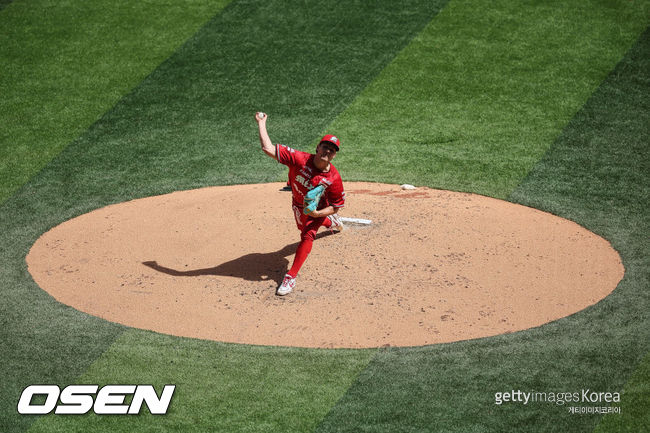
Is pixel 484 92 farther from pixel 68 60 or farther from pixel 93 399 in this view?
pixel 93 399

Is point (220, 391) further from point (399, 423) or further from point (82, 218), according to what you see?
point (82, 218)

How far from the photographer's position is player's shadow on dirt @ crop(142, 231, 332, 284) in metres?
7.93

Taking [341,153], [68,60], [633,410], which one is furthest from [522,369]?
[68,60]

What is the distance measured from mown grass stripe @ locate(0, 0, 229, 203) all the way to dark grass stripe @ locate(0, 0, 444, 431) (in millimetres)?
314

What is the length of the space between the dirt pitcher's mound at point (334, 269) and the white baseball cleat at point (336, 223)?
14cm

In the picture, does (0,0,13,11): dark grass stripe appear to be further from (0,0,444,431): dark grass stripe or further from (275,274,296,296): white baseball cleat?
(275,274,296,296): white baseball cleat

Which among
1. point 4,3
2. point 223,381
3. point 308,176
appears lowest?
point 223,381

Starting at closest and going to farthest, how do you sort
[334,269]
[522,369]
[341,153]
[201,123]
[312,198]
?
[522,369] < [312,198] < [334,269] < [341,153] < [201,123]

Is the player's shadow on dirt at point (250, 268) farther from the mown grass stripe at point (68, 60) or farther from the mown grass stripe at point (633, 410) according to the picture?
the mown grass stripe at point (68, 60)

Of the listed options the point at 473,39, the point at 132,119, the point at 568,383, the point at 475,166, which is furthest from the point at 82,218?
the point at 473,39

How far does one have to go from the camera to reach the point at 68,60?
13.5m

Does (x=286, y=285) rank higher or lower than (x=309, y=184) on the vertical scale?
lower

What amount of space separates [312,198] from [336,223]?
4.30 ft

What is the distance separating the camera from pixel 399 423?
5562mm
